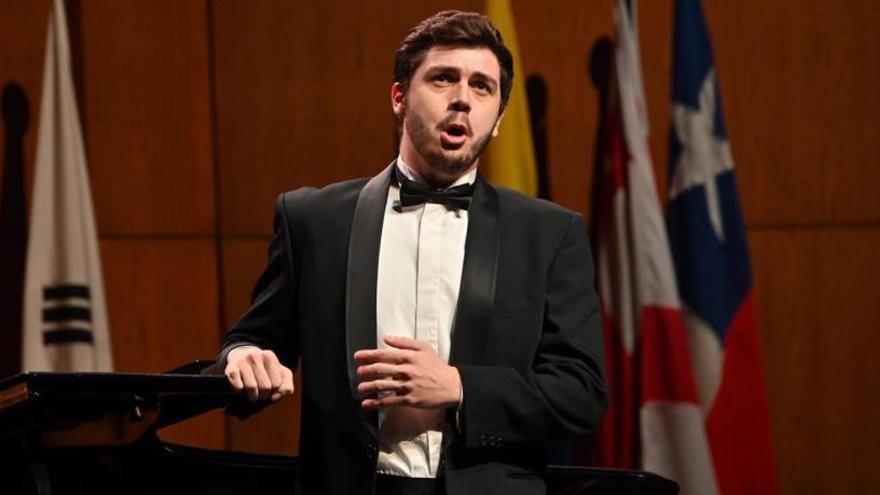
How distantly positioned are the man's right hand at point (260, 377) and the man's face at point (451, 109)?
367 millimetres

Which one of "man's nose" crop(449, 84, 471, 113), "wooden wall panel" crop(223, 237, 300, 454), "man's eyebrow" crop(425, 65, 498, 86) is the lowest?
"wooden wall panel" crop(223, 237, 300, 454)

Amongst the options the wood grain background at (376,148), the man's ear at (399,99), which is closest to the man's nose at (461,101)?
the man's ear at (399,99)

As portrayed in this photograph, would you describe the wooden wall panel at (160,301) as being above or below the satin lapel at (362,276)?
below

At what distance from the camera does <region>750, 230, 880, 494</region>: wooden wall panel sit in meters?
3.74

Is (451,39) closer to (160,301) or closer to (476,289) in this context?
(476,289)

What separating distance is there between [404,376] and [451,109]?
404 millimetres

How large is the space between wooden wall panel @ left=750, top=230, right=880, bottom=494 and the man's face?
7.43ft

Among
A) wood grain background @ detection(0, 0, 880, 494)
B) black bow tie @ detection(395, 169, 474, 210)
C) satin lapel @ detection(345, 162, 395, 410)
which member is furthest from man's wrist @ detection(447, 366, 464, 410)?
wood grain background @ detection(0, 0, 880, 494)

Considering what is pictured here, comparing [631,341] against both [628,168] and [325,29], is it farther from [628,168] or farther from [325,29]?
[325,29]

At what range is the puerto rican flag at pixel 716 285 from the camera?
338 centimetres

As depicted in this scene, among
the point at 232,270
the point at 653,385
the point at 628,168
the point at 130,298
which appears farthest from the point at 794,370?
the point at 130,298

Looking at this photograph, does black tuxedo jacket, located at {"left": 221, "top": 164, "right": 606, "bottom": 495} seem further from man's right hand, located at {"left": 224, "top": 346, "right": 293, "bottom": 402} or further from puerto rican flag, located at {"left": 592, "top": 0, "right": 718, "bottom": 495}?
puerto rican flag, located at {"left": 592, "top": 0, "right": 718, "bottom": 495}

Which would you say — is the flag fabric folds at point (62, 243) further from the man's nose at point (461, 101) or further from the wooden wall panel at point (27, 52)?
the man's nose at point (461, 101)

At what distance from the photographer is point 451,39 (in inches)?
65.8
